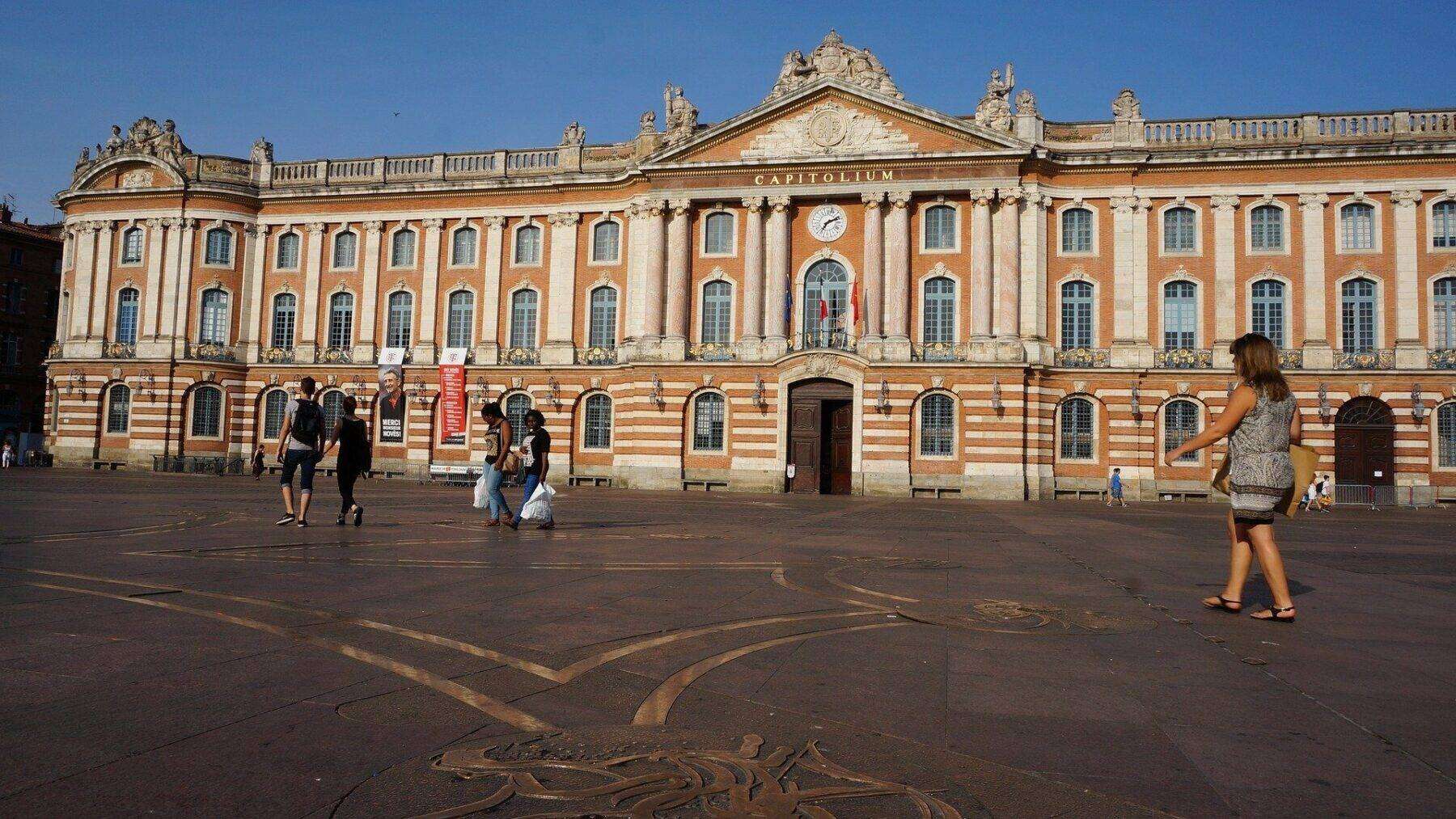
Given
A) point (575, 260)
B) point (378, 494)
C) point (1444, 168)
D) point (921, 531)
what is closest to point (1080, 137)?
point (1444, 168)

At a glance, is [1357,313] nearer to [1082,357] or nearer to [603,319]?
[1082,357]

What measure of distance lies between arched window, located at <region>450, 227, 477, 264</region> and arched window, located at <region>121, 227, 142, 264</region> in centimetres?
1532

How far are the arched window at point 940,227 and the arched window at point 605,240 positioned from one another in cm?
1316

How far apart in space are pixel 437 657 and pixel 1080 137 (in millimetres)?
38109

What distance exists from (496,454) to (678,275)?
80.5ft

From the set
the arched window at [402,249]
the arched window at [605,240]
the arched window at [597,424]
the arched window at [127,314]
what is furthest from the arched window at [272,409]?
the arched window at [605,240]

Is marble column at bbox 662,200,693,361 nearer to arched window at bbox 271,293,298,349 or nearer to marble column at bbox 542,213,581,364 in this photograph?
marble column at bbox 542,213,581,364

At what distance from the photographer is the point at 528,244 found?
4284 cm

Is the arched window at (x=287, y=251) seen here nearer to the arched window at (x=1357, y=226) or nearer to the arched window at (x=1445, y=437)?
the arched window at (x=1357, y=226)

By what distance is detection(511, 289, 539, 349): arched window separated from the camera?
4256 cm

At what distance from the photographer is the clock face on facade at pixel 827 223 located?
3806 cm

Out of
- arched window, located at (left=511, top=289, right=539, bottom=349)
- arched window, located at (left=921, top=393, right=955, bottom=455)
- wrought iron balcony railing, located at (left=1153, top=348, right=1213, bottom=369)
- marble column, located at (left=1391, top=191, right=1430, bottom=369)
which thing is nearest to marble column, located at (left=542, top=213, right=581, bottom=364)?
arched window, located at (left=511, top=289, right=539, bottom=349)

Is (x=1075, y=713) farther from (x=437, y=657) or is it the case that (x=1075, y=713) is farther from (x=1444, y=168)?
(x=1444, y=168)

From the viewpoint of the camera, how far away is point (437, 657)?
5.31 meters
